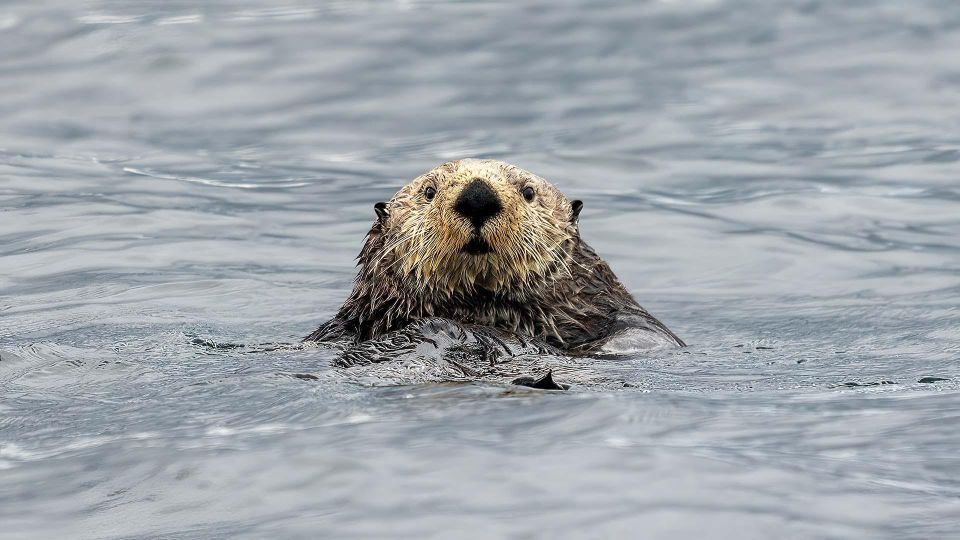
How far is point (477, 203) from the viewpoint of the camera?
247 inches

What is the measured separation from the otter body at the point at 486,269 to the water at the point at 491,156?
1.53 feet

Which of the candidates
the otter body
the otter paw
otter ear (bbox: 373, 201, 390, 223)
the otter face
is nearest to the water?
the otter paw

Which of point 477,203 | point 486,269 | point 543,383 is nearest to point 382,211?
point 486,269

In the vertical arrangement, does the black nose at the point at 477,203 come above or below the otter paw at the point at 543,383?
above

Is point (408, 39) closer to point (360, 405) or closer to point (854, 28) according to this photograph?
point (854, 28)

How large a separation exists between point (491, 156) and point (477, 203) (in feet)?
21.7

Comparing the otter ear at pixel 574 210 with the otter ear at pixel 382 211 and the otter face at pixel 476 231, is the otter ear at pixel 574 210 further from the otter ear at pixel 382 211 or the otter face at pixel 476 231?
the otter ear at pixel 382 211

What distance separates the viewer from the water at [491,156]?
4.52 meters

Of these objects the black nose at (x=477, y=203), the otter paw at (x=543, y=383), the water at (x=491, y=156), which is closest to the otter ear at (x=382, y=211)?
the black nose at (x=477, y=203)

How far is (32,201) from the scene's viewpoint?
11781 millimetres

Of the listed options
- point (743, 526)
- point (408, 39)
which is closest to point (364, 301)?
point (743, 526)

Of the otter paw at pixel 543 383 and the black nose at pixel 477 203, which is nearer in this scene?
the otter paw at pixel 543 383

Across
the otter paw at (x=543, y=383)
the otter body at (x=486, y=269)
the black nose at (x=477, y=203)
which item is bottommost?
the otter paw at (x=543, y=383)

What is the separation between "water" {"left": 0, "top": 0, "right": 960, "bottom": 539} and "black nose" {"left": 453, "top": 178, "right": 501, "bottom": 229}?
78 cm
